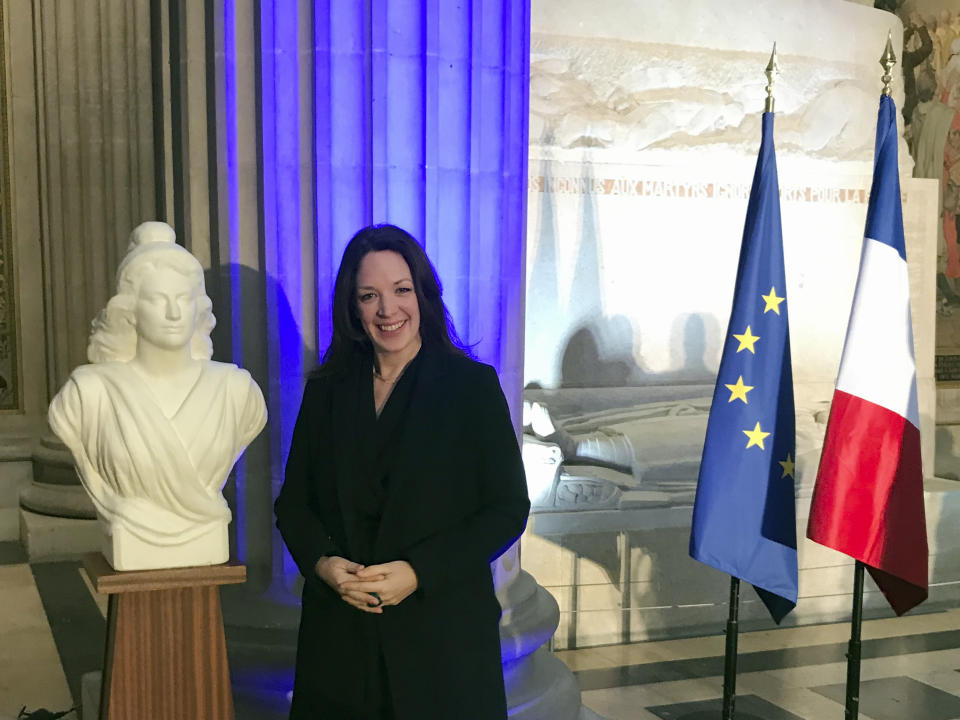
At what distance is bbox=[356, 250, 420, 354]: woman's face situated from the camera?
2346mm

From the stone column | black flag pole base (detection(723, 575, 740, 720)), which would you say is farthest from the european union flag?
the stone column

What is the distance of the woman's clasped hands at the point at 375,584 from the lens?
2217 millimetres

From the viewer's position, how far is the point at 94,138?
7.36 metres

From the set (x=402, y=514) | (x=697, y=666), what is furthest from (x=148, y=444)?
(x=697, y=666)

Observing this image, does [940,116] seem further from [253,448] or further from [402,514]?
[402,514]

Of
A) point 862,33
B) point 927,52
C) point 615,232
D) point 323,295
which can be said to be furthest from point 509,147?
point 927,52

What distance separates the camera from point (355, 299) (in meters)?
2.40

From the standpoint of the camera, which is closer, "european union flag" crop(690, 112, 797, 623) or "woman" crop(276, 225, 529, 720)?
"woman" crop(276, 225, 529, 720)

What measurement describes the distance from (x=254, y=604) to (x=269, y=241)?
44.7 inches

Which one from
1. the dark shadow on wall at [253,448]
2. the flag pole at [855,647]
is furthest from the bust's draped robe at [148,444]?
the flag pole at [855,647]

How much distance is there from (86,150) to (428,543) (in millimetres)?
5988

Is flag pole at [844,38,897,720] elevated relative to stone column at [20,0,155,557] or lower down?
lower down

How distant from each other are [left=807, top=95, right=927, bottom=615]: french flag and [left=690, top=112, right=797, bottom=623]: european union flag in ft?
0.73

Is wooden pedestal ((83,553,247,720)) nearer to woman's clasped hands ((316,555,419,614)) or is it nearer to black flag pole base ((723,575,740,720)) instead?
woman's clasped hands ((316,555,419,614))
